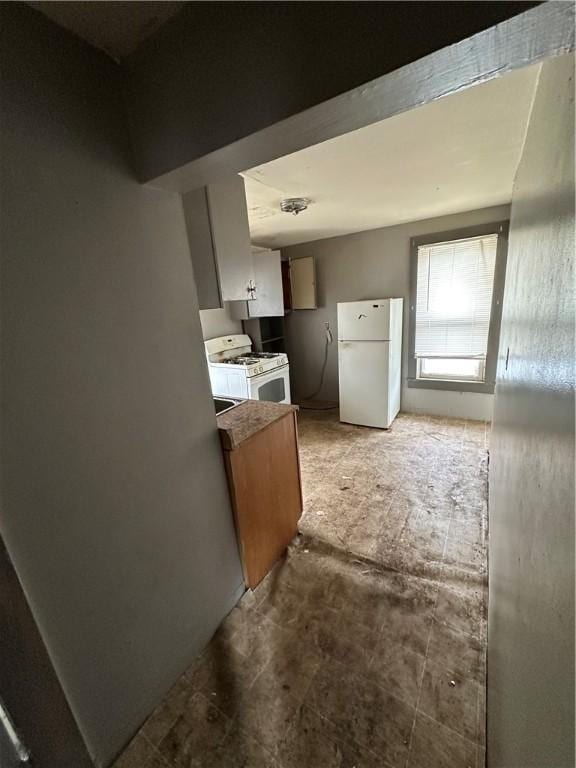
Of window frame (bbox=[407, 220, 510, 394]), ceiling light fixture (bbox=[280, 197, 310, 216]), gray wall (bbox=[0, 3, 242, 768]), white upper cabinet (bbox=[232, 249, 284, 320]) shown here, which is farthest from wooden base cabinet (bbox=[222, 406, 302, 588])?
window frame (bbox=[407, 220, 510, 394])

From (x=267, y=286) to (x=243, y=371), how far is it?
1165mm

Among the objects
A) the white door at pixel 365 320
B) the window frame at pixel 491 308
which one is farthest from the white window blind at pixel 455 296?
the white door at pixel 365 320

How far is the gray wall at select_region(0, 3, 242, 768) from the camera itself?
0.75 m

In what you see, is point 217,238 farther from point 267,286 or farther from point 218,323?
point 218,323

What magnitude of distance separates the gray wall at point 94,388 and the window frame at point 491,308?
302 cm

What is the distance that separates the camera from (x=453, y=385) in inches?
137

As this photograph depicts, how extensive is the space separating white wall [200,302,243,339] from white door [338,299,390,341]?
1.43 m

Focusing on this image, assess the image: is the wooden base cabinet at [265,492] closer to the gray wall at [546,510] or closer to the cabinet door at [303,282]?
the gray wall at [546,510]

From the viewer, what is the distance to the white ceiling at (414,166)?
1290mm

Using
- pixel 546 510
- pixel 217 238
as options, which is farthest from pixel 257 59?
pixel 546 510

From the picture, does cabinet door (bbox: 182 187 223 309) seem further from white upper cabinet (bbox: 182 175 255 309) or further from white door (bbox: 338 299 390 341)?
white door (bbox: 338 299 390 341)

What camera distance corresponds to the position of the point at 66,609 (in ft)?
2.89

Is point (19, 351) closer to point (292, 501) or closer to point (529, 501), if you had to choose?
point (529, 501)

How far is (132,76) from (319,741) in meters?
2.30
